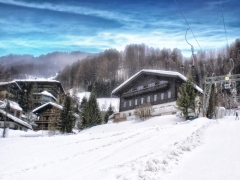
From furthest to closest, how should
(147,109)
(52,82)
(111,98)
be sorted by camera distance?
(111,98) → (52,82) → (147,109)

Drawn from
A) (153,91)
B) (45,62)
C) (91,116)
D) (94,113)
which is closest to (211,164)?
(91,116)

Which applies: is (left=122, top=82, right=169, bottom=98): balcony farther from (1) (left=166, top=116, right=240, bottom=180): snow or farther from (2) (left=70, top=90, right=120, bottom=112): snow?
(2) (left=70, top=90, right=120, bottom=112): snow

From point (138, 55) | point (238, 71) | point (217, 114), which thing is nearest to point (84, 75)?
point (138, 55)

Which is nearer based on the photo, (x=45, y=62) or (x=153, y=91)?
(x=153, y=91)

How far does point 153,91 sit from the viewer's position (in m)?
41.8

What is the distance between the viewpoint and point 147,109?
33.0 meters

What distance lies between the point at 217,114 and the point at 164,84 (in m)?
9.32

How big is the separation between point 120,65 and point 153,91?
76.4 metres

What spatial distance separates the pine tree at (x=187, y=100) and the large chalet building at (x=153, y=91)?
19.7 feet

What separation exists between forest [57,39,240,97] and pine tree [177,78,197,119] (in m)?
62.8

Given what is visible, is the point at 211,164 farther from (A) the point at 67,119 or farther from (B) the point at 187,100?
(A) the point at 67,119

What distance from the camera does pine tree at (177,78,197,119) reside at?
2797cm

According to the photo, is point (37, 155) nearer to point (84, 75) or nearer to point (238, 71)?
point (238, 71)

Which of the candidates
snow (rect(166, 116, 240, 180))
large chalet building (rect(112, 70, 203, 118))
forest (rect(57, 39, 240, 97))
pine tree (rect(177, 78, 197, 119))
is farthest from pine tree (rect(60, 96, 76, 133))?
forest (rect(57, 39, 240, 97))
